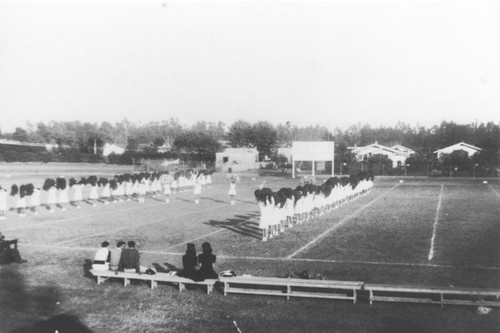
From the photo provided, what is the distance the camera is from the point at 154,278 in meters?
11.8

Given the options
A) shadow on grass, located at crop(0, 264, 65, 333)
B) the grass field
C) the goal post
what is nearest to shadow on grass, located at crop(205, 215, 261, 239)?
the grass field

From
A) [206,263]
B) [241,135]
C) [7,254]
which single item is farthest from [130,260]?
[241,135]

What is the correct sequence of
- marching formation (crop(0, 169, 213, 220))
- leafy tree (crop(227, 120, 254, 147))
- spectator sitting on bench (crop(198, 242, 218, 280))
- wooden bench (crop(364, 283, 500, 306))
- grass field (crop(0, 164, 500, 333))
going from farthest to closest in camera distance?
leafy tree (crop(227, 120, 254, 147)) < marching formation (crop(0, 169, 213, 220)) < spectator sitting on bench (crop(198, 242, 218, 280)) < wooden bench (crop(364, 283, 500, 306)) < grass field (crop(0, 164, 500, 333))

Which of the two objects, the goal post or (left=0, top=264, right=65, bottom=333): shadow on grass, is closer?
(left=0, top=264, right=65, bottom=333): shadow on grass

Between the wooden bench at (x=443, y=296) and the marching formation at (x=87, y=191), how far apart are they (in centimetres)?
1902

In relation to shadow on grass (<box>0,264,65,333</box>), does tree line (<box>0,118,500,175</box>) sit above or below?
above

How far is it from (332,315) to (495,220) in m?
16.5

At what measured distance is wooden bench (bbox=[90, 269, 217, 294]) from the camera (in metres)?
11.5

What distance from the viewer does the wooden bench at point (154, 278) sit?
37.6 feet

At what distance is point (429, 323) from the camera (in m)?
9.05

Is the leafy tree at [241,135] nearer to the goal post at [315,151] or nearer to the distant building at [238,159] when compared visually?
the distant building at [238,159]

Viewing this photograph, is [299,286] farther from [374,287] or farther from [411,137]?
[411,137]

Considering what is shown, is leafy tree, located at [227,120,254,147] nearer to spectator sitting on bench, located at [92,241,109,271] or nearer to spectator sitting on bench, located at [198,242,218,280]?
spectator sitting on bench, located at [92,241,109,271]

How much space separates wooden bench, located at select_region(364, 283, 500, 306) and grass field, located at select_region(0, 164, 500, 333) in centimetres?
20
